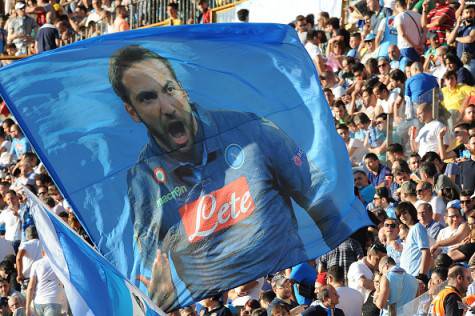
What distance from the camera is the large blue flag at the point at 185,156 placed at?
11.3 metres

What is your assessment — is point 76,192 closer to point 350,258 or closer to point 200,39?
point 200,39

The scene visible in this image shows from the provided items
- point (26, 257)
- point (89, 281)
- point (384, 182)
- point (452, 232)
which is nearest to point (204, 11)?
point (26, 257)

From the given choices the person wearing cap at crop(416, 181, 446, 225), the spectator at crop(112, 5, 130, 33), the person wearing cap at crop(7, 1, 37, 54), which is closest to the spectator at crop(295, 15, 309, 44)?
the spectator at crop(112, 5, 130, 33)

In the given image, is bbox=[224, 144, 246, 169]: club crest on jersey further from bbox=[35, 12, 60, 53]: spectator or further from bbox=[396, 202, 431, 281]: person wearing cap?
bbox=[35, 12, 60, 53]: spectator

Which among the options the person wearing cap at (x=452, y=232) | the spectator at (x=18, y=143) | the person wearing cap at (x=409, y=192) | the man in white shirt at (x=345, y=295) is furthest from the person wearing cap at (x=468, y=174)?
the spectator at (x=18, y=143)

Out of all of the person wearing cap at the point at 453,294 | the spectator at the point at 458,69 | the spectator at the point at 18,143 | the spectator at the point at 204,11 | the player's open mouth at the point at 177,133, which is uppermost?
the player's open mouth at the point at 177,133

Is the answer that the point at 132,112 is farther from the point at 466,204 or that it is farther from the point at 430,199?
the point at 430,199

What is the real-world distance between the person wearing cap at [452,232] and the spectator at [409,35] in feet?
18.3

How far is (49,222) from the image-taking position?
966cm

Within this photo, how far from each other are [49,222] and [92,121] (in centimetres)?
193

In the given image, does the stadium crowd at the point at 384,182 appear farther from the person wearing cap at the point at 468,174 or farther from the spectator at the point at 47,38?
the spectator at the point at 47,38

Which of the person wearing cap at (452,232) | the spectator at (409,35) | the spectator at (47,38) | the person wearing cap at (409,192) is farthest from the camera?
the spectator at (47,38)

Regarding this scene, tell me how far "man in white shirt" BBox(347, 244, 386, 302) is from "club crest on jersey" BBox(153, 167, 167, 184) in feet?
11.2

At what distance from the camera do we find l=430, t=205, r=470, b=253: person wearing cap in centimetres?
1488
